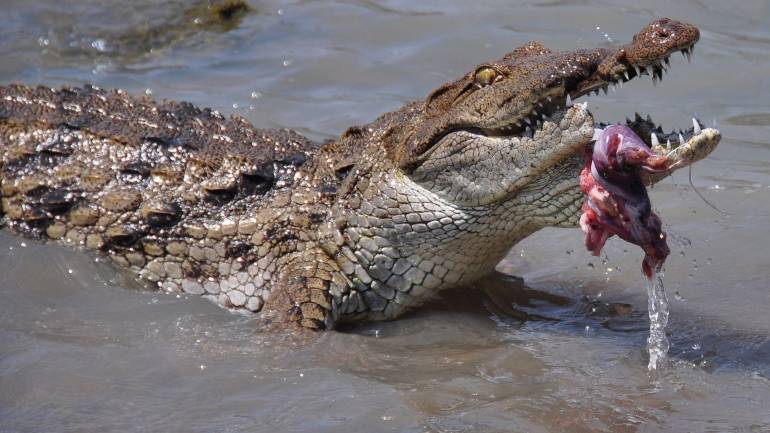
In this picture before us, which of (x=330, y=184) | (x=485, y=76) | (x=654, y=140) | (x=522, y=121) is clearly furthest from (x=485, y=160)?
(x=330, y=184)

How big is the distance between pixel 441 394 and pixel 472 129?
126cm

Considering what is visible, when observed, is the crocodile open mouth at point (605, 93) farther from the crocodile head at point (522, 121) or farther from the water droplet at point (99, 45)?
the water droplet at point (99, 45)

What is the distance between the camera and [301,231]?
5332 millimetres

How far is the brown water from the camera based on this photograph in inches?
161

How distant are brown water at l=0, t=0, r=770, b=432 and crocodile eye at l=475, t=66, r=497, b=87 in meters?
1.14

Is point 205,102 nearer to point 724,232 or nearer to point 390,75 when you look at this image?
point 390,75

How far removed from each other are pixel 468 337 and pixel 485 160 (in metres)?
0.82

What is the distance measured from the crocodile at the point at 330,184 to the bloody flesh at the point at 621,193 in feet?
0.29

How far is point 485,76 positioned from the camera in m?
4.86

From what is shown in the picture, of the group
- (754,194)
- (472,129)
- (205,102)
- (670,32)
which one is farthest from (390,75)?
(670,32)

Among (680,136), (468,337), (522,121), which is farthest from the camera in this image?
(468,337)

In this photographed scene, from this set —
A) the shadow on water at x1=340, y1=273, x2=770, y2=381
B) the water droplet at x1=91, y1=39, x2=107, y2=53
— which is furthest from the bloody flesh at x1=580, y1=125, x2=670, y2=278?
the water droplet at x1=91, y1=39, x2=107, y2=53

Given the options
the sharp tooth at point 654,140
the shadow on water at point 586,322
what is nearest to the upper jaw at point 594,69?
the sharp tooth at point 654,140

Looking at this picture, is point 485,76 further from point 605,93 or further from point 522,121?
point 605,93
